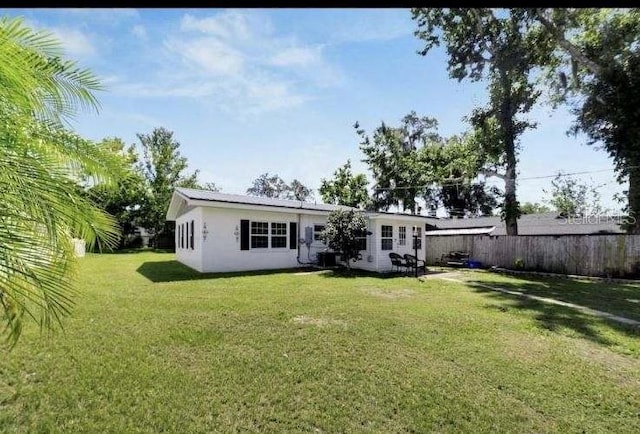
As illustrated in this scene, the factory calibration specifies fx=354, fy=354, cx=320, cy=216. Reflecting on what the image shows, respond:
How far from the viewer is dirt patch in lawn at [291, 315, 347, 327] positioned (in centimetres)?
680

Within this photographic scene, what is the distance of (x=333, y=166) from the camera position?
1368 inches

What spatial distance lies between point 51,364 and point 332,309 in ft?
16.7

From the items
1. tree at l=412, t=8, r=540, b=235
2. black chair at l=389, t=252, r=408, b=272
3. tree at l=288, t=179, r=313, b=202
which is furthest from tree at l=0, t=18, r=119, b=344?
tree at l=288, t=179, r=313, b=202

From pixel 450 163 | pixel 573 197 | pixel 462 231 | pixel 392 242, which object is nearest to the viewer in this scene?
pixel 392 242

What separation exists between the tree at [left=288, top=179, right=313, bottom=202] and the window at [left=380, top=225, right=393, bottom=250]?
131ft

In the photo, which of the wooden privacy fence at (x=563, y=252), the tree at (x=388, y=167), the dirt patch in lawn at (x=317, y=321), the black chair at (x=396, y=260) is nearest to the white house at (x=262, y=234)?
the black chair at (x=396, y=260)

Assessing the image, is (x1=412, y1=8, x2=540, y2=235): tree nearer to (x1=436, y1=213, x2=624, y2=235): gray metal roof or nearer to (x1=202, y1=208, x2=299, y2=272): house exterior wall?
(x1=436, y1=213, x2=624, y2=235): gray metal roof

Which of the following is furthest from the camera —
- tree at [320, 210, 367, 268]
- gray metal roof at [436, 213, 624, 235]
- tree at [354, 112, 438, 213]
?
tree at [354, 112, 438, 213]

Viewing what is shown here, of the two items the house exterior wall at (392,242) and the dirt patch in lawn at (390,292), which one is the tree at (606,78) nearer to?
the house exterior wall at (392,242)

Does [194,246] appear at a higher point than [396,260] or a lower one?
higher

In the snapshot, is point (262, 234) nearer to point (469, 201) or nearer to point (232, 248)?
point (232, 248)

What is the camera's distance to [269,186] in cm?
6259

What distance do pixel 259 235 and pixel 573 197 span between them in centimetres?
3773

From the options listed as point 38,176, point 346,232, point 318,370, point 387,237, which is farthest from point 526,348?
point 387,237
